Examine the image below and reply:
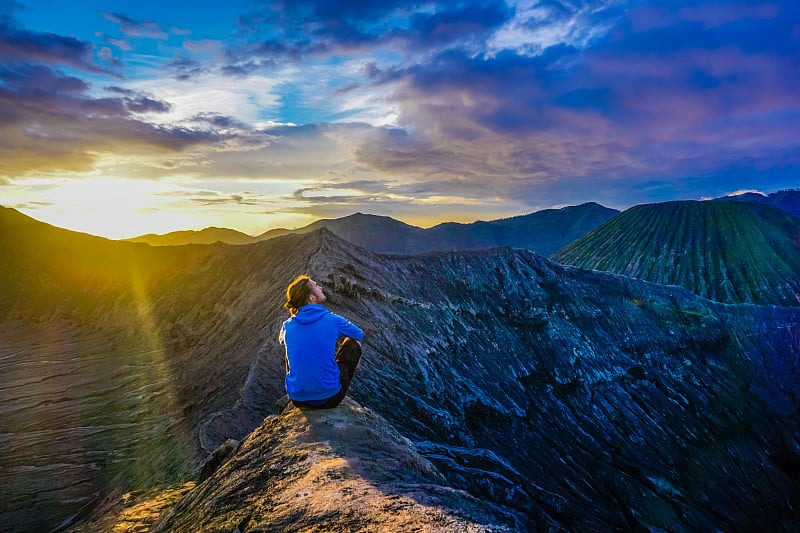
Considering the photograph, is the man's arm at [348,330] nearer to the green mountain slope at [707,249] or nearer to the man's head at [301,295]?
the man's head at [301,295]

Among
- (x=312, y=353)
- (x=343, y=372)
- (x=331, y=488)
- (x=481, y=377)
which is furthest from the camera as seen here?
(x=481, y=377)

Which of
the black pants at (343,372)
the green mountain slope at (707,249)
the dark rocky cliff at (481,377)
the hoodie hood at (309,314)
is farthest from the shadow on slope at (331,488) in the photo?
the green mountain slope at (707,249)

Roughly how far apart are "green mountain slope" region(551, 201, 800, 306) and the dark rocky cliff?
2353 inches

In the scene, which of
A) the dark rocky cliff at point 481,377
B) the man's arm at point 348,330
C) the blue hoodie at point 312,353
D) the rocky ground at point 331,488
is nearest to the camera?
the rocky ground at point 331,488

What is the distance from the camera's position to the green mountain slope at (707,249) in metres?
111

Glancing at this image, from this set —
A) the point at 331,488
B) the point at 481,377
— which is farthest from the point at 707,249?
the point at 331,488

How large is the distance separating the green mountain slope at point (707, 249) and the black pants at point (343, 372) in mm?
119950

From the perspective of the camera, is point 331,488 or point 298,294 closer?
point 331,488

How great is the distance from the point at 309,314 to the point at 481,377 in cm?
2546

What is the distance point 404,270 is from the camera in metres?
36.2

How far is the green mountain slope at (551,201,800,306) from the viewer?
110688 millimetres

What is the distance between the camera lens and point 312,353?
774cm

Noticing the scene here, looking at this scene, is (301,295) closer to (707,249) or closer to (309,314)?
(309,314)

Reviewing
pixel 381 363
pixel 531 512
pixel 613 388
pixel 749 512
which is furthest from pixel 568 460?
pixel 531 512
